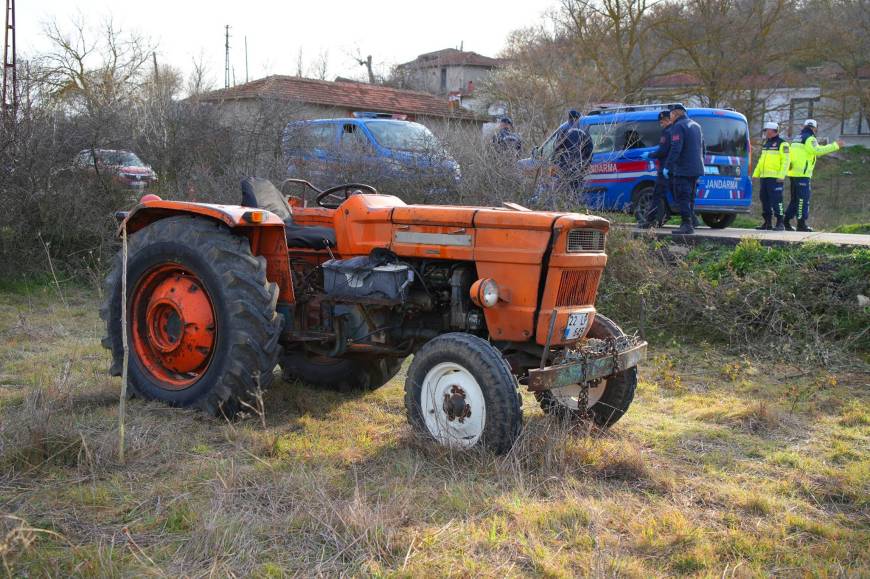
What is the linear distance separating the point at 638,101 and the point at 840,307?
1757 cm

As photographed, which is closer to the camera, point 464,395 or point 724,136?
point 464,395

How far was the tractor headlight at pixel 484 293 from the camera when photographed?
4.61 m

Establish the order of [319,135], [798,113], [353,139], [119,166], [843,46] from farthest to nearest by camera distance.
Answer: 1. [798,113]
2. [843,46]
3. [319,135]
4. [353,139]
5. [119,166]

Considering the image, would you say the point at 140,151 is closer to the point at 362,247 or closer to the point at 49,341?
the point at 49,341

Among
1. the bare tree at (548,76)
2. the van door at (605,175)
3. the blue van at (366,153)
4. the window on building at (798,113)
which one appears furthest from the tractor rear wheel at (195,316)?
the window on building at (798,113)

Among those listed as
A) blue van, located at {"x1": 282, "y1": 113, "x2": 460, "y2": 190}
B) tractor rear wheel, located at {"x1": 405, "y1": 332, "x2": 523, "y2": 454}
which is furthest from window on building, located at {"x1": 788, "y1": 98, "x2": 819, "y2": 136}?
tractor rear wheel, located at {"x1": 405, "y1": 332, "x2": 523, "y2": 454}

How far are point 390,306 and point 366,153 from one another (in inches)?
246

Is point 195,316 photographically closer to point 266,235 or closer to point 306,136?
point 266,235

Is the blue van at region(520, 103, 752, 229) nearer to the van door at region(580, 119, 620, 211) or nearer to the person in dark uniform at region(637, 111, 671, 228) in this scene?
the van door at region(580, 119, 620, 211)

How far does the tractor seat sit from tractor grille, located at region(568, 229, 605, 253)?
164 centimetres

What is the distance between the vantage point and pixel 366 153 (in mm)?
10969

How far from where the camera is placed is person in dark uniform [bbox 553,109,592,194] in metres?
9.59

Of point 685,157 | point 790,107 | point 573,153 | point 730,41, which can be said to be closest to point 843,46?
point 790,107

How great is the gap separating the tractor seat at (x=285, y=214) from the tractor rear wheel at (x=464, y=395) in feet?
4.34
